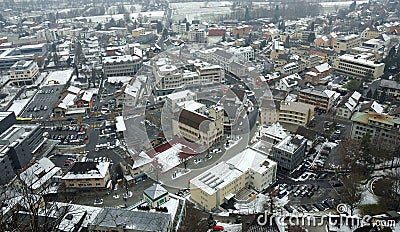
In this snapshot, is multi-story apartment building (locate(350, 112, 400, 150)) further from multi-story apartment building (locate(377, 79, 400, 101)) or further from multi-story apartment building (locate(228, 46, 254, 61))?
multi-story apartment building (locate(228, 46, 254, 61))

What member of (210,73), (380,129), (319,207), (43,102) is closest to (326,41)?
(210,73)

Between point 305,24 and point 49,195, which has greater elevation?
point 305,24

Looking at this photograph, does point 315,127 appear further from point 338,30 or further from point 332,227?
point 338,30

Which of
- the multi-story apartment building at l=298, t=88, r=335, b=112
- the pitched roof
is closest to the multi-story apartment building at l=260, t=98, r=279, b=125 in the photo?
the multi-story apartment building at l=298, t=88, r=335, b=112

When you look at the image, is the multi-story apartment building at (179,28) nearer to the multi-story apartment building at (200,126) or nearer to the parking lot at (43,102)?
the parking lot at (43,102)

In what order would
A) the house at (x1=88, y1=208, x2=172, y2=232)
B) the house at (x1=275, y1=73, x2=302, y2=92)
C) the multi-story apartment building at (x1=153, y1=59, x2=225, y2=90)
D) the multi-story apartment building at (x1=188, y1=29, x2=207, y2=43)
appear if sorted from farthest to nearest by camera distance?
the multi-story apartment building at (x1=188, y1=29, x2=207, y2=43), the multi-story apartment building at (x1=153, y1=59, x2=225, y2=90), the house at (x1=275, y1=73, x2=302, y2=92), the house at (x1=88, y1=208, x2=172, y2=232)

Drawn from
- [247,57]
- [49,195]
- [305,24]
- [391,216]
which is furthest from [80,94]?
[305,24]

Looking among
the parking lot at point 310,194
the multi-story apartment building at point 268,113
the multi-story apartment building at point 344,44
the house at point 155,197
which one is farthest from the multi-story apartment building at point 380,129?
the multi-story apartment building at point 344,44
